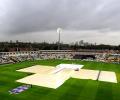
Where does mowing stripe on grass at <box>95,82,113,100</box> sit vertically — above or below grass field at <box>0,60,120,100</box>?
below

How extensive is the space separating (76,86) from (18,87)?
867 cm

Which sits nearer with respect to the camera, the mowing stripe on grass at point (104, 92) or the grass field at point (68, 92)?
the grass field at point (68, 92)

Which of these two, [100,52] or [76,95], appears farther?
[100,52]

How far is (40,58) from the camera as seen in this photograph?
7462 centimetres

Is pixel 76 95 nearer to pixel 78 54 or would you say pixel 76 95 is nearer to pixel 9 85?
pixel 9 85

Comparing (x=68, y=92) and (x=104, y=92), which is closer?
(x=68, y=92)

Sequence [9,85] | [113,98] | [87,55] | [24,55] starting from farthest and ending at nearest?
[87,55] → [24,55] → [9,85] → [113,98]

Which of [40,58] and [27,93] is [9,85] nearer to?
[27,93]

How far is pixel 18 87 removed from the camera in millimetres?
27172

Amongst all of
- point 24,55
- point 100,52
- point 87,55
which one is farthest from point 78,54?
point 24,55

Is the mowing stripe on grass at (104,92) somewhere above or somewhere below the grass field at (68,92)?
below

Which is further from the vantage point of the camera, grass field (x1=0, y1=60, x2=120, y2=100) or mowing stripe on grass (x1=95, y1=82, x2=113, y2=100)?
mowing stripe on grass (x1=95, y1=82, x2=113, y2=100)

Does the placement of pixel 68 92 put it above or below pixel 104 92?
above

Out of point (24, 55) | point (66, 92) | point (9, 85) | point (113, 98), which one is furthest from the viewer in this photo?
point (24, 55)
